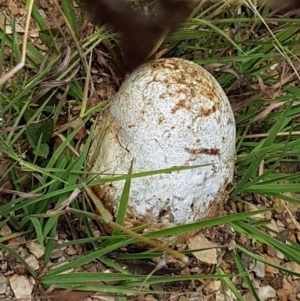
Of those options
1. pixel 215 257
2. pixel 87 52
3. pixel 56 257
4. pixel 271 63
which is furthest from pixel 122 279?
pixel 271 63

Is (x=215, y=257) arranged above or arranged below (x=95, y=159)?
below

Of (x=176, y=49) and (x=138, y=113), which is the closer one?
(x=138, y=113)

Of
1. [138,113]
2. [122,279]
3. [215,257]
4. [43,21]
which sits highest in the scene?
[43,21]

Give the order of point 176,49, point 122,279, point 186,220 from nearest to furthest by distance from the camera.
Answer: point 122,279
point 186,220
point 176,49

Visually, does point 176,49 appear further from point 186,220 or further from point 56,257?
point 56,257

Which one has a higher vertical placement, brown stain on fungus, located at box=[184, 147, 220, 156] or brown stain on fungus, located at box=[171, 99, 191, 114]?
A: brown stain on fungus, located at box=[171, 99, 191, 114]

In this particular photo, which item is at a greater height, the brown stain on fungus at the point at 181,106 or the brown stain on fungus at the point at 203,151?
the brown stain on fungus at the point at 181,106

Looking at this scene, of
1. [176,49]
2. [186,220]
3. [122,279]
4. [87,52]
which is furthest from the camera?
[176,49]

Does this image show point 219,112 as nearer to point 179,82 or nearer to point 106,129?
point 179,82
